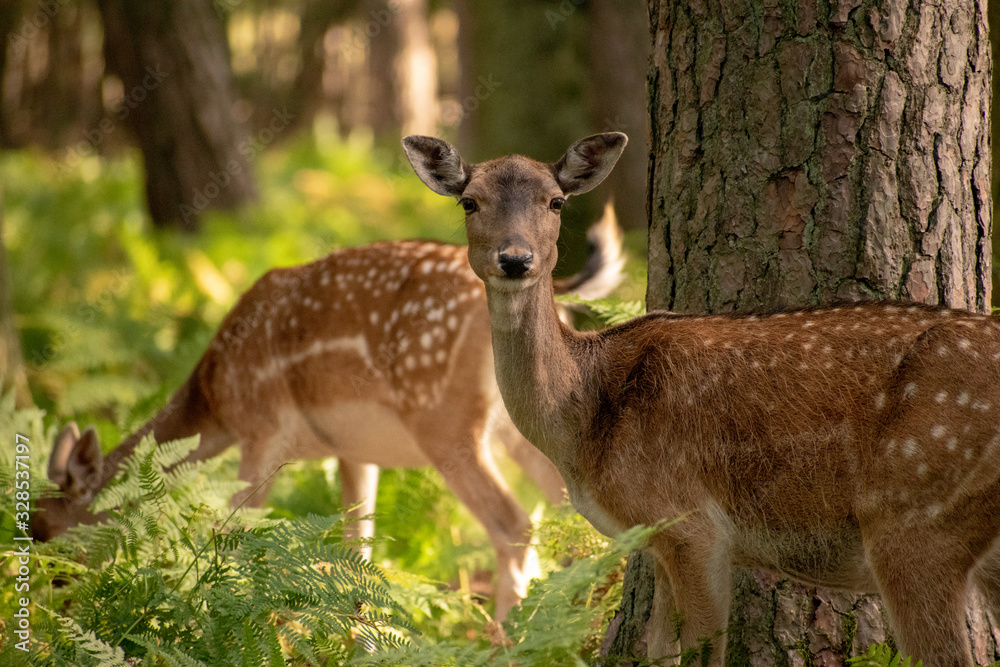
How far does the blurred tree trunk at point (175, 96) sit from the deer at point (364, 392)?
665cm

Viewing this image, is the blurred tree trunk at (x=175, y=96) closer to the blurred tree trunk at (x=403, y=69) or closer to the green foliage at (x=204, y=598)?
the green foliage at (x=204, y=598)

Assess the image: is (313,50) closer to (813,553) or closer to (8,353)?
(8,353)

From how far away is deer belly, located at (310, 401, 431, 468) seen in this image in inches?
238

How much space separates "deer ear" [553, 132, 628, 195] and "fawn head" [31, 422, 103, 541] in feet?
10.8

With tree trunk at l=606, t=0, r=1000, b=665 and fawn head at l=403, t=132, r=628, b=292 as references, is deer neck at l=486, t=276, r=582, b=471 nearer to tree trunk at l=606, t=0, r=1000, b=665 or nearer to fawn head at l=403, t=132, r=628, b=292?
fawn head at l=403, t=132, r=628, b=292

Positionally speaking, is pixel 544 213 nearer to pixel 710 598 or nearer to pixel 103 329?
pixel 710 598

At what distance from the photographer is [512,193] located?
3.66 metres

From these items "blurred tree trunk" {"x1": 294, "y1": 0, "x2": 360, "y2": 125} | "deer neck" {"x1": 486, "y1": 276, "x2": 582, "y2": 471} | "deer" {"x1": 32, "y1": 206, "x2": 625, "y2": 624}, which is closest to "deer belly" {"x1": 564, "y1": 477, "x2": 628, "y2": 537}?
"deer neck" {"x1": 486, "y1": 276, "x2": 582, "y2": 471}

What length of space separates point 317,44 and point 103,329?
19.7 m

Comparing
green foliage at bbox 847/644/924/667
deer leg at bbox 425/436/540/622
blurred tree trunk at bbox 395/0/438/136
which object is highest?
blurred tree trunk at bbox 395/0/438/136

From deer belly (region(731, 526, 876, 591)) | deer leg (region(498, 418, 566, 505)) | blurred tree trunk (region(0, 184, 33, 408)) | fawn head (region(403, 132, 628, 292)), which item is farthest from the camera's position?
blurred tree trunk (region(0, 184, 33, 408))

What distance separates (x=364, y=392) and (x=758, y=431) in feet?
11.0

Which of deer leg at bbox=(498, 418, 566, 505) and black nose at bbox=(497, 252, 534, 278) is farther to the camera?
deer leg at bbox=(498, 418, 566, 505)

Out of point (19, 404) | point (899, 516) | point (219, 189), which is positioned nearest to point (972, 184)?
point (899, 516)
